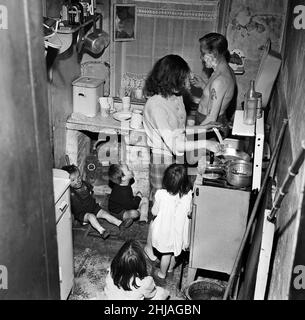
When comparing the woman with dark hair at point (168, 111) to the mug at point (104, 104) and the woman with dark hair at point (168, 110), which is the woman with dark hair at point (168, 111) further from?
the mug at point (104, 104)

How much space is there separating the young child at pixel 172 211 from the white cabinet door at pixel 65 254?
778 millimetres

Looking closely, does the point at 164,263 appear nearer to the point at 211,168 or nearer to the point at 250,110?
the point at 211,168

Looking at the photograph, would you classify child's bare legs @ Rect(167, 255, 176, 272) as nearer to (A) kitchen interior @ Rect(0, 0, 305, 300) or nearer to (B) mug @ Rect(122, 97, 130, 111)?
(A) kitchen interior @ Rect(0, 0, 305, 300)

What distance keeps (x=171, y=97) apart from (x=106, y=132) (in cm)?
155

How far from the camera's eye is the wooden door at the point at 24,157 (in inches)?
77.7

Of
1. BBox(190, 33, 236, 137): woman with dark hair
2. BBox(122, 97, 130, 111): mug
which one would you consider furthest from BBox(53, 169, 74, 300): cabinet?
BBox(122, 97, 130, 111): mug

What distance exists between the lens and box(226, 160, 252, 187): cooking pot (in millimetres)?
3725

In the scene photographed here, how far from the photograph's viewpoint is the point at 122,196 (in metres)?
5.15

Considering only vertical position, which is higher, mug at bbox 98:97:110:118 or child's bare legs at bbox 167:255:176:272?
mug at bbox 98:97:110:118

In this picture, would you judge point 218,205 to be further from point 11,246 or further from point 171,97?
point 11,246

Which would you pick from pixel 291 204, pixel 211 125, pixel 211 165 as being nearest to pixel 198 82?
pixel 211 125

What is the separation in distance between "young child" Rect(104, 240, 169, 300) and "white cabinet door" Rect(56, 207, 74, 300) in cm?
50

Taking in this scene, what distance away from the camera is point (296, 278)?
2.07m

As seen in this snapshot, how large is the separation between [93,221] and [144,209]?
672 millimetres
